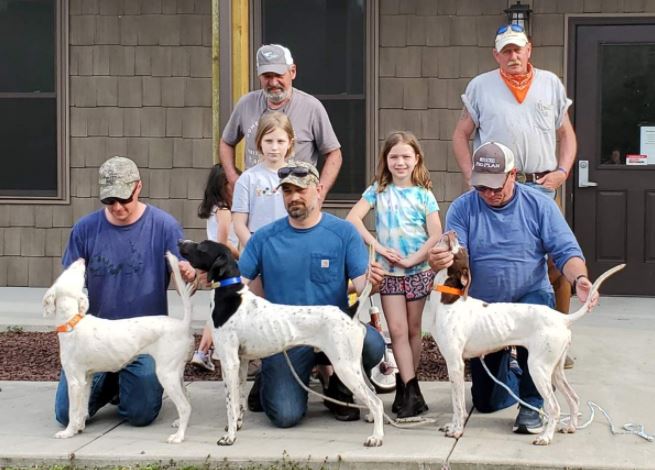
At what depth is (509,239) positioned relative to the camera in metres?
5.77

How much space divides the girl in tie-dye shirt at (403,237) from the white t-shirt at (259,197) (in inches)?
18.4

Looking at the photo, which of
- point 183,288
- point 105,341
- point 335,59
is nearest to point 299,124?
point 183,288

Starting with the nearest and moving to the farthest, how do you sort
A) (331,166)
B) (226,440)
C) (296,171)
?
(226,440), (296,171), (331,166)

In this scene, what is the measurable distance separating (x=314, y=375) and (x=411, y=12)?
13.7 ft

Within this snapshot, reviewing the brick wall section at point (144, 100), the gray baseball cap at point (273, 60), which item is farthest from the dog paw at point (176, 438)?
the brick wall section at point (144, 100)

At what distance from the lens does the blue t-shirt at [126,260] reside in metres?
6.00

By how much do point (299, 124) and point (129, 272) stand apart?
→ 155 centimetres

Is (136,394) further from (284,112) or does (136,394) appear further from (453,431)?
(284,112)

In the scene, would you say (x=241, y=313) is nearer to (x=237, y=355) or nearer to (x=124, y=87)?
(x=237, y=355)

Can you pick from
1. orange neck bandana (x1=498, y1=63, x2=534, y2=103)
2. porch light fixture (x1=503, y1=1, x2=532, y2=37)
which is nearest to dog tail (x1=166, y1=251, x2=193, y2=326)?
orange neck bandana (x1=498, y1=63, x2=534, y2=103)

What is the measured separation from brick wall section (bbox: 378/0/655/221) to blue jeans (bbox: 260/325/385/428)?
412cm

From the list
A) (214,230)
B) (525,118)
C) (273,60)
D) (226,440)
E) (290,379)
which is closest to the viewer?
(226,440)

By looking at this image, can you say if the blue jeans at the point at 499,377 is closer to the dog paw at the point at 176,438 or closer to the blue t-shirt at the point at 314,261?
the blue t-shirt at the point at 314,261

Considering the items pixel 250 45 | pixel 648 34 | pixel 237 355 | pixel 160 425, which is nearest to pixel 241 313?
pixel 237 355
